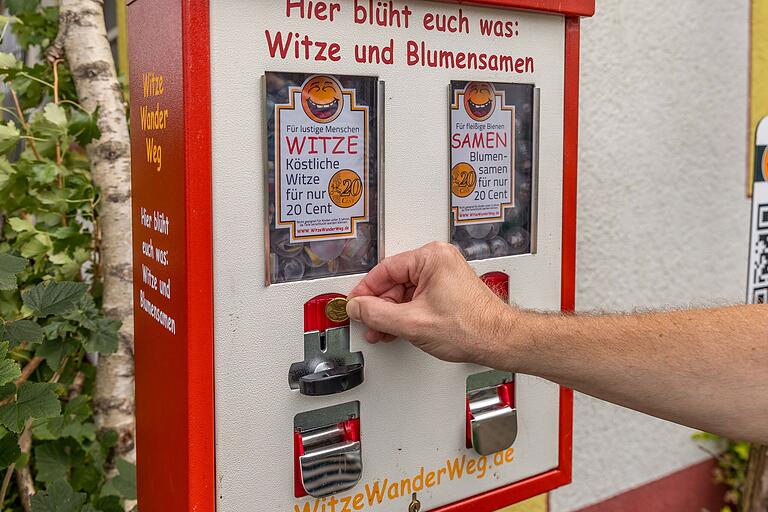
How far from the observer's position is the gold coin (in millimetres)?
1233

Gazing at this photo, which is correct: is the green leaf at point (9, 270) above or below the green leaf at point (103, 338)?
above

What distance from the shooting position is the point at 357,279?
4.17 feet

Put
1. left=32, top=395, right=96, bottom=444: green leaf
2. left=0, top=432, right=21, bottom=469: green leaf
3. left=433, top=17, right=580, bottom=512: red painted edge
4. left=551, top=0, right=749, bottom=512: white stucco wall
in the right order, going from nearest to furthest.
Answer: left=0, top=432, right=21, bottom=469: green leaf → left=433, top=17, right=580, bottom=512: red painted edge → left=32, top=395, right=96, bottom=444: green leaf → left=551, top=0, right=749, bottom=512: white stucco wall

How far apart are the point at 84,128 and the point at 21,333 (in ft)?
1.66

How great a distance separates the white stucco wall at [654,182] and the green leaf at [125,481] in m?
1.26

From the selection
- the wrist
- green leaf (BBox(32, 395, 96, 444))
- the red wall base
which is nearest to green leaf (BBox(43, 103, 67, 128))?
green leaf (BBox(32, 395, 96, 444))

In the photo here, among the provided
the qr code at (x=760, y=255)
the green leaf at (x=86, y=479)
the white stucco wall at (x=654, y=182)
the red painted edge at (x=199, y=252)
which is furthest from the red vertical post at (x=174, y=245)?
the qr code at (x=760, y=255)

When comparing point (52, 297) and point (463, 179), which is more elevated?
point (463, 179)

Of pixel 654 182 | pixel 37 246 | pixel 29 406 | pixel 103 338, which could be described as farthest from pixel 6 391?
pixel 654 182

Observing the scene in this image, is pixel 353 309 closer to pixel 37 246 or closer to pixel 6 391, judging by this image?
pixel 6 391

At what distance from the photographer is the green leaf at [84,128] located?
1.65 meters

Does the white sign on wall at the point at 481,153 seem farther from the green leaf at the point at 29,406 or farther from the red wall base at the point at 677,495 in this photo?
the red wall base at the point at 677,495

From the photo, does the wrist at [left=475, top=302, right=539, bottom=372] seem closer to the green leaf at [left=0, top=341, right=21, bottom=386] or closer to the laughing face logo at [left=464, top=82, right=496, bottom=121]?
the laughing face logo at [left=464, top=82, right=496, bottom=121]

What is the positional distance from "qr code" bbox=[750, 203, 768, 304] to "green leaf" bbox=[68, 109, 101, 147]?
2045 mm
